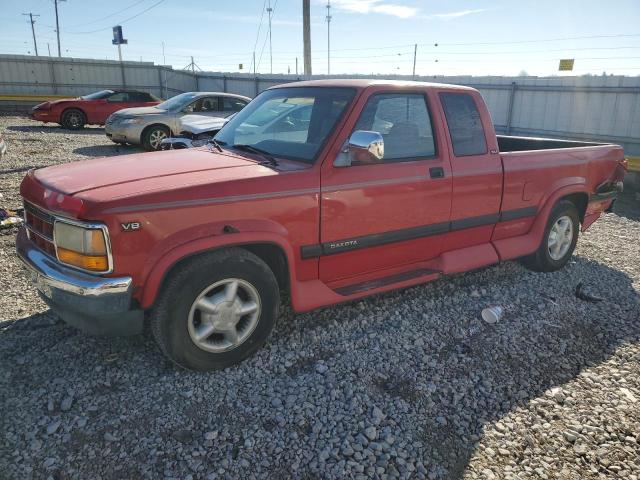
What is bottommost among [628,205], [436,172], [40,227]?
[628,205]

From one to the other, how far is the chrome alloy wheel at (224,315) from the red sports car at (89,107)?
14.8 metres

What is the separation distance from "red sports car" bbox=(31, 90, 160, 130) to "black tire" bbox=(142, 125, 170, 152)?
469cm

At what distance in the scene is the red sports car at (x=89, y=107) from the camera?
1611 centimetres

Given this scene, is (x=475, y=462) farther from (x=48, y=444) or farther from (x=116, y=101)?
(x=116, y=101)

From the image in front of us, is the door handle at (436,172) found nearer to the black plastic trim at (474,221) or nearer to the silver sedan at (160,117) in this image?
the black plastic trim at (474,221)

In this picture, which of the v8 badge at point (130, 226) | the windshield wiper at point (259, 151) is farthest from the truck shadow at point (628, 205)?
the v8 badge at point (130, 226)

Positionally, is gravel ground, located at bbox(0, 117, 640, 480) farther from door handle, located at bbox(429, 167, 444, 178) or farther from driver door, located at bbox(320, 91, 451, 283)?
door handle, located at bbox(429, 167, 444, 178)

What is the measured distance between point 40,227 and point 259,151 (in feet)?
5.29

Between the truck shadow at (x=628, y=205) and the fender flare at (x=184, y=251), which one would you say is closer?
the fender flare at (x=184, y=251)

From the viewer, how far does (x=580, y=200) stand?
17.6 ft

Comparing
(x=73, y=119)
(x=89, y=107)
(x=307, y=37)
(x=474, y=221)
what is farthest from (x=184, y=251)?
(x=307, y=37)

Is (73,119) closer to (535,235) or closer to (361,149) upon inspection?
(361,149)

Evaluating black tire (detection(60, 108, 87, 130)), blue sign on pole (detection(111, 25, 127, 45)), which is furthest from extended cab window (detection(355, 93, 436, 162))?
blue sign on pole (detection(111, 25, 127, 45))

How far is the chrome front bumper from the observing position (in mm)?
2713
